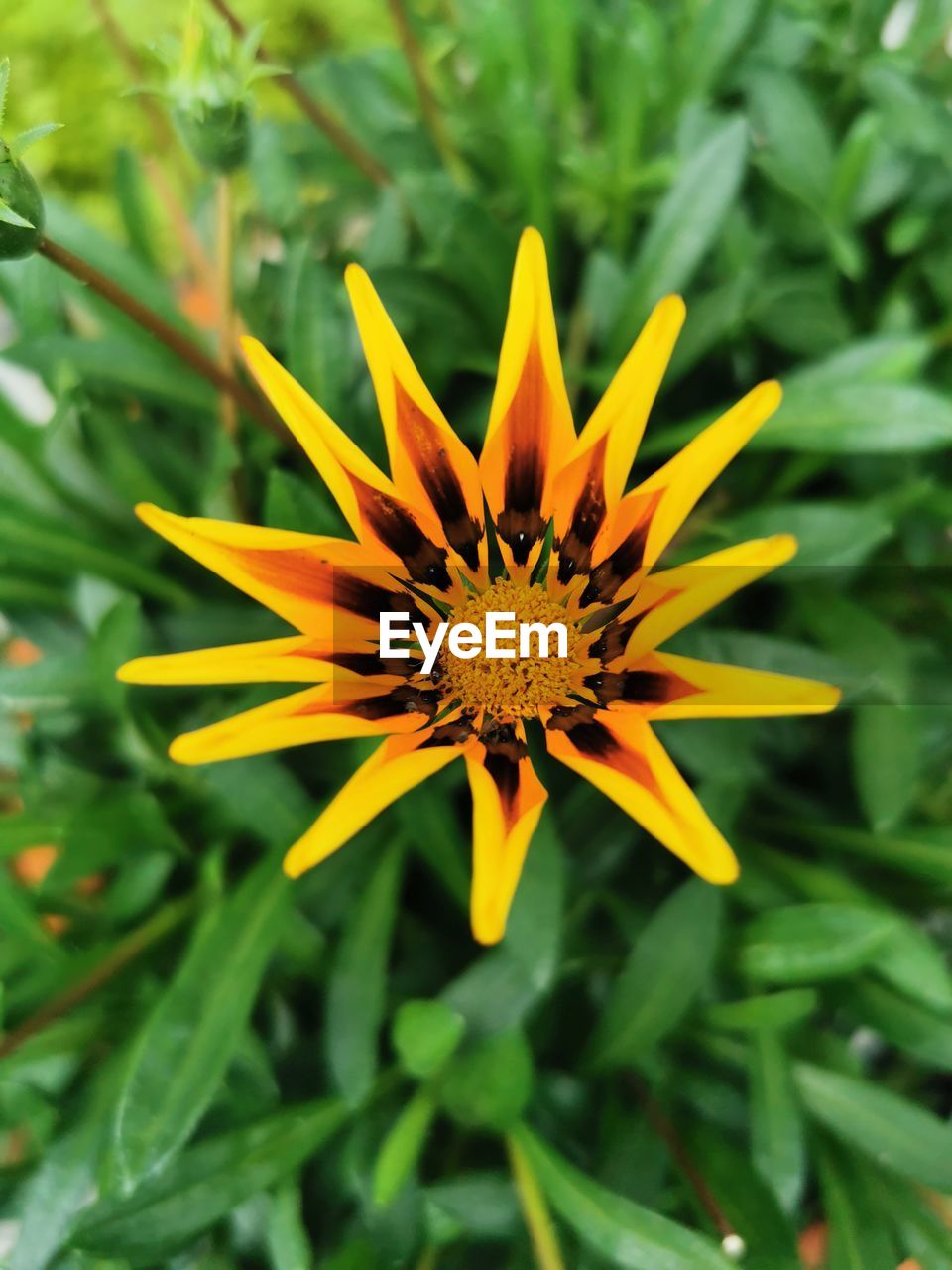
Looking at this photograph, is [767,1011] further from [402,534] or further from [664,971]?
[402,534]

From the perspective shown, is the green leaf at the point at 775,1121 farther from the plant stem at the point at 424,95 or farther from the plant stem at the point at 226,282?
the plant stem at the point at 424,95

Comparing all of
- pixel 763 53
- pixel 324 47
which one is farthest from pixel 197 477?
pixel 324 47

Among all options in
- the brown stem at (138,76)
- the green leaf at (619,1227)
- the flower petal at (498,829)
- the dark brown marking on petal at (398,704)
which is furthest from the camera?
the brown stem at (138,76)

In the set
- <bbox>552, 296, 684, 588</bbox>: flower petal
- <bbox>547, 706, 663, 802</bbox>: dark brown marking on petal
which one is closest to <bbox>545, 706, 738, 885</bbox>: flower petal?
<bbox>547, 706, 663, 802</bbox>: dark brown marking on petal

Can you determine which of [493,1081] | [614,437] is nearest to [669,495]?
[614,437]

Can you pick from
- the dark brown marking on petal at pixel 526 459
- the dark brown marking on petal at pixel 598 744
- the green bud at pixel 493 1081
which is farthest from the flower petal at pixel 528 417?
the green bud at pixel 493 1081

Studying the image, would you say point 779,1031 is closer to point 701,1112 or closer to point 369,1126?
point 701,1112
